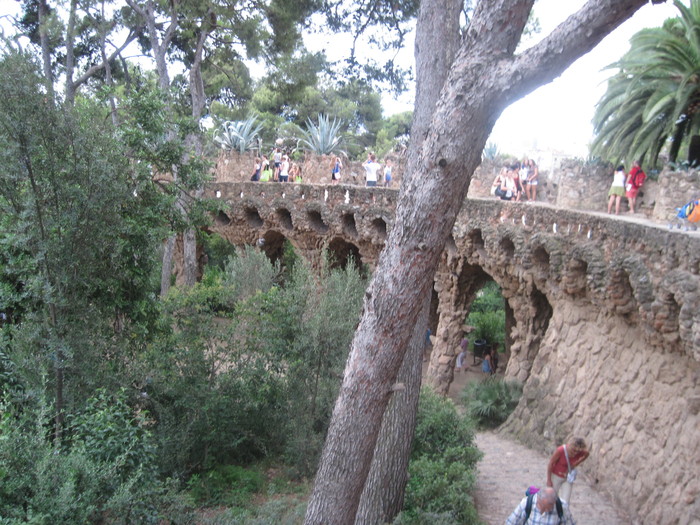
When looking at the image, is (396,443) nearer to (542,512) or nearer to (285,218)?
(542,512)

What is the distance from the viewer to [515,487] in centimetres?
870

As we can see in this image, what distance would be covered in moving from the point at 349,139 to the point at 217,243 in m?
11.1

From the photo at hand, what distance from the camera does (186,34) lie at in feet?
56.4

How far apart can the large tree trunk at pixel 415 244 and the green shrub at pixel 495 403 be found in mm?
6858

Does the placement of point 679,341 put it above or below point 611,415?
above

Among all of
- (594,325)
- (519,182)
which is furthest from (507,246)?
(594,325)

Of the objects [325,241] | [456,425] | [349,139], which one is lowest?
[456,425]

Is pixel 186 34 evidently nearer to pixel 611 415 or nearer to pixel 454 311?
pixel 454 311

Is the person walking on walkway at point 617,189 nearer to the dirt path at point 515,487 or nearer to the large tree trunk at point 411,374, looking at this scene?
the dirt path at point 515,487

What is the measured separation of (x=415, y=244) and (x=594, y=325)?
5658 mm

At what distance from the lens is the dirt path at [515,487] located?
7.73 m

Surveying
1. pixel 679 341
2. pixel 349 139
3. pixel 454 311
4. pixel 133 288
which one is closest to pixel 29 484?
pixel 133 288

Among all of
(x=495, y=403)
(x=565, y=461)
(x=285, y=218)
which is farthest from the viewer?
(x=285, y=218)

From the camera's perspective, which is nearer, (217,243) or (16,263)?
(16,263)
